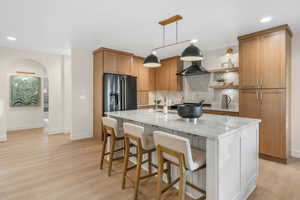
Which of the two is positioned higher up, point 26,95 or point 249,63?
point 249,63

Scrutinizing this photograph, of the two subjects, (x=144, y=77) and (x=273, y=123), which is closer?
(x=273, y=123)

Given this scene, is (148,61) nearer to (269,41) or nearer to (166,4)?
(166,4)

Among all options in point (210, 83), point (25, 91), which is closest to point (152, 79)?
point (210, 83)

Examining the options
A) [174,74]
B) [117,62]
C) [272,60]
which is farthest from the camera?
[174,74]

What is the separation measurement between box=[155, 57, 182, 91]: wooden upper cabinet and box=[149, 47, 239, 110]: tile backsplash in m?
0.28

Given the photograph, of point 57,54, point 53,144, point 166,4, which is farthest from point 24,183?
point 57,54

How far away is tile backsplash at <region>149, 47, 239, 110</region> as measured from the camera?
4.27 meters

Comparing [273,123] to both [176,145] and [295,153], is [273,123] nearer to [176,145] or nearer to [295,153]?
[295,153]

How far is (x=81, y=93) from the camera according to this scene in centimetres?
463

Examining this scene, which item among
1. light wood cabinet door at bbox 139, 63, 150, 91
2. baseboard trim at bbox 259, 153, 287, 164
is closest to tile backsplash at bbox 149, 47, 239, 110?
light wood cabinet door at bbox 139, 63, 150, 91

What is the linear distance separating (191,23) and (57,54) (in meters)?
4.34

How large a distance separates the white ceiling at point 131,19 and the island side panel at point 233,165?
1.74m

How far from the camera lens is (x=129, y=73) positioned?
494 centimetres

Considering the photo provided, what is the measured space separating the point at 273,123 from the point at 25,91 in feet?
23.9
